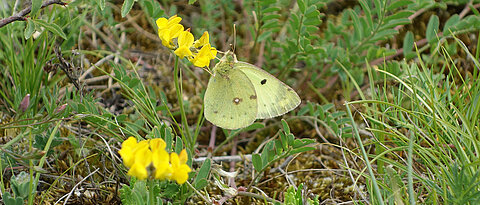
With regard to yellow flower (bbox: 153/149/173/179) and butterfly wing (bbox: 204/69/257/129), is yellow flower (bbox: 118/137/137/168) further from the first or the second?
butterfly wing (bbox: 204/69/257/129)

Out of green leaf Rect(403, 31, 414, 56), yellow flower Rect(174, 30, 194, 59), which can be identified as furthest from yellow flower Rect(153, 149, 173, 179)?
green leaf Rect(403, 31, 414, 56)

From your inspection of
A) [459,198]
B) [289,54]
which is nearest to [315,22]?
[289,54]

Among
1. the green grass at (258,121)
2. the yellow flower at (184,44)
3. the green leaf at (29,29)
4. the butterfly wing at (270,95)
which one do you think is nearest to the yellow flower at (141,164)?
the green grass at (258,121)

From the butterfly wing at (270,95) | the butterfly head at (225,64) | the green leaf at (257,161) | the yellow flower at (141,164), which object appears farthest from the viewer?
the butterfly wing at (270,95)

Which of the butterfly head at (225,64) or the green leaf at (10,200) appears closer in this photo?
the green leaf at (10,200)

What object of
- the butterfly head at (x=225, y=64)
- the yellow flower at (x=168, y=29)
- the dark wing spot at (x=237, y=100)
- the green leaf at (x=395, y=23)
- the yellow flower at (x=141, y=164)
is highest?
the yellow flower at (x=168, y=29)

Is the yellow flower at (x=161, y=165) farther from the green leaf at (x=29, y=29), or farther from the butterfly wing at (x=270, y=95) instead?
the butterfly wing at (x=270, y=95)

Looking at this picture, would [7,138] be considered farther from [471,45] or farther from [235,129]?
[471,45]

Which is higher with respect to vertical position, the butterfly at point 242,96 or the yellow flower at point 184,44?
the yellow flower at point 184,44
